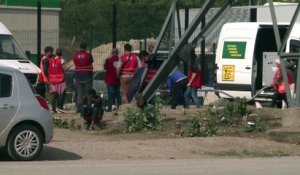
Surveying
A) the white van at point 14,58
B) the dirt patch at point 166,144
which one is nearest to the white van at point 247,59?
the dirt patch at point 166,144

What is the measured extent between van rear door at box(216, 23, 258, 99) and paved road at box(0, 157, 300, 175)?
365 inches

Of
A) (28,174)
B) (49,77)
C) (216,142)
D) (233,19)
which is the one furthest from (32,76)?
(233,19)

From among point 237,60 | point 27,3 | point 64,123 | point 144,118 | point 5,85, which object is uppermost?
point 27,3

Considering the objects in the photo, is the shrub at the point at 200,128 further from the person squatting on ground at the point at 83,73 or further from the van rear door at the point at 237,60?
Result: the van rear door at the point at 237,60

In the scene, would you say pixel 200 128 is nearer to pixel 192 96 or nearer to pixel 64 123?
pixel 64 123

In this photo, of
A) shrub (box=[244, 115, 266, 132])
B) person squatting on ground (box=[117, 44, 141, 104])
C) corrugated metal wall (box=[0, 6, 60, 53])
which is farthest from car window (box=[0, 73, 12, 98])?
corrugated metal wall (box=[0, 6, 60, 53])

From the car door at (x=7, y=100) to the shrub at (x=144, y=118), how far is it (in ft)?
16.2

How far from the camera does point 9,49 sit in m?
23.0

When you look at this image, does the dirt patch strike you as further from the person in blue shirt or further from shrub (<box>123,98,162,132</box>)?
the person in blue shirt

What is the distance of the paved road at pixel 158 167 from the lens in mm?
14320

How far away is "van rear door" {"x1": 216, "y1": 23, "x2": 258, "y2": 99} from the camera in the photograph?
25.9 meters

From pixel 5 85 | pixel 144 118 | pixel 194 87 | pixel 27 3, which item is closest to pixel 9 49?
pixel 144 118

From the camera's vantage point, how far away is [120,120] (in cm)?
2108

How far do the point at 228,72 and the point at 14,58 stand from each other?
A: 6.74 m
